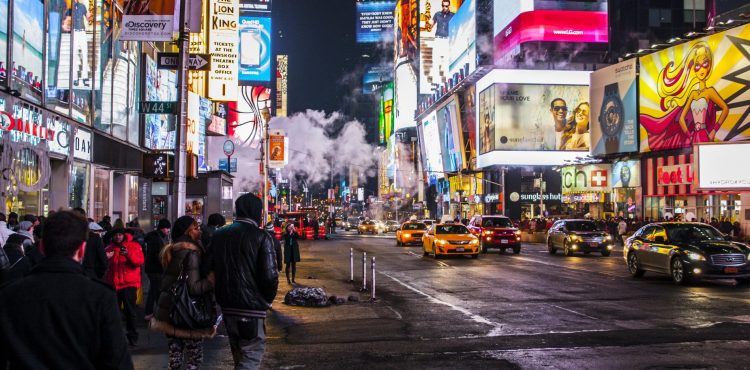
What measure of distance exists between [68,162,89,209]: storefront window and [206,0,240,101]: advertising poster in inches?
1074

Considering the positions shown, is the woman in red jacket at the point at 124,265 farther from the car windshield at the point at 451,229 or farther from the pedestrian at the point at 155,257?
the car windshield at the point at 451,229

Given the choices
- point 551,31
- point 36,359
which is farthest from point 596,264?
point 551,31

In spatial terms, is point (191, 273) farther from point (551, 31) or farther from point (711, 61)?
point (551, 31)

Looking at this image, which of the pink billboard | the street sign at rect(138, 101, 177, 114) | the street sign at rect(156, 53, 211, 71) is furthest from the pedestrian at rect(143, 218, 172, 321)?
the pink billboard

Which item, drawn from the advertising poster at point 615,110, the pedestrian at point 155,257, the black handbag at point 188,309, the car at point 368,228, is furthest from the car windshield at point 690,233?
the car at point 368,228

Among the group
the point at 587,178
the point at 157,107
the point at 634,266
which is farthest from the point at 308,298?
the point at 587,178

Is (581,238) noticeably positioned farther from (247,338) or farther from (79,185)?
(247,338)

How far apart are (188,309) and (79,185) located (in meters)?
19.9

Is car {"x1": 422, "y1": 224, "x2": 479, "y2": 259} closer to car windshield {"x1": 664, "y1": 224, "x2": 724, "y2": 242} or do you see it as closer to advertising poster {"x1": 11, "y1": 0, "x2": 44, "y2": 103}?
car windshield {"x1": 664, "y1": 224, "x2": 724, "y2": 242}

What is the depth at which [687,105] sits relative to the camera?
42312mm

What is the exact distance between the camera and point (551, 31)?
254ft

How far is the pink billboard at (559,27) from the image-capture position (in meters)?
76.9

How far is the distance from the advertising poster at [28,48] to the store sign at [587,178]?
43.1 metres

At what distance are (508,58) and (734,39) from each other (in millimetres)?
43805
